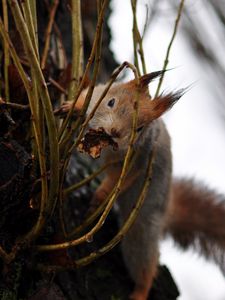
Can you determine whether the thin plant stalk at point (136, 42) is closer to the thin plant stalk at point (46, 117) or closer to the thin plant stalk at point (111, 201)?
the thin plant stalk at point (111, 201)

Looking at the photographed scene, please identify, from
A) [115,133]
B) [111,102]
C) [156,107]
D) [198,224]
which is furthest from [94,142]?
[198,224]

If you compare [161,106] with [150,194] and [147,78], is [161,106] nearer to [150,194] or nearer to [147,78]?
[147,78]

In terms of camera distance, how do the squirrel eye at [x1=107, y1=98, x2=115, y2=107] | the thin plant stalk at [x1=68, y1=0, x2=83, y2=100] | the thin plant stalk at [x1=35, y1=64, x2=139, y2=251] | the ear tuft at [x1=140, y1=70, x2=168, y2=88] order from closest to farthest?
the thin plant stalk at [x1=35, y1=64, x2=139, y2=251]
the ear tuft at [x1=140, y1=70, x2=168, y2=88]
the thin plant stalk at [x1=68, y1=0, x2=83, y2=100]
the squirrel eye at [x1=107, y1=98, x2=115, y2=107]

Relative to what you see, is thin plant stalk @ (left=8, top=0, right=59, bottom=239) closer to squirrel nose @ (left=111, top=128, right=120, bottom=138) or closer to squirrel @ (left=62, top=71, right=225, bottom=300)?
squirrel @ (left=62, top=71, right=225, bottom=300)

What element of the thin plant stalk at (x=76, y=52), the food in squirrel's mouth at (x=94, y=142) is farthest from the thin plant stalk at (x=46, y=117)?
the thin plant stalk at (x=76, y=52)

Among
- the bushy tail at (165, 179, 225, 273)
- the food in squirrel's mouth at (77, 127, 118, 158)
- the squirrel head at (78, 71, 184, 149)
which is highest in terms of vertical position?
the squirrel head at (78, 71, 184, 149)

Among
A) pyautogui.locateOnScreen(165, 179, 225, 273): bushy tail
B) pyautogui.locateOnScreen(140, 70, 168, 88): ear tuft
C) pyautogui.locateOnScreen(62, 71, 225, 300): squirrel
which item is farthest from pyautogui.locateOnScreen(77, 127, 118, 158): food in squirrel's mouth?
pyautogui.locateOnScreen(165, 179, 225, 273): bushy tail

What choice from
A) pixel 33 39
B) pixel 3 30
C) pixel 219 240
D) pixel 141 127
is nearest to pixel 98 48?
pixel 33 39
